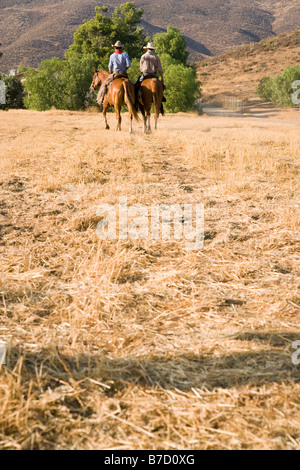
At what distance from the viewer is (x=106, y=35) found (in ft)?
137

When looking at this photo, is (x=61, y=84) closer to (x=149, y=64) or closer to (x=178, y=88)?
(x=178, y=88)

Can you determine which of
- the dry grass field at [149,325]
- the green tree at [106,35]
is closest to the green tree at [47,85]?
the green tree at [106,35]

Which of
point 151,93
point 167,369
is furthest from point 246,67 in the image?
point 167,369

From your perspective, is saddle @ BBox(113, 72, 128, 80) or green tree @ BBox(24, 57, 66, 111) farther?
green tree @ BBox(24, 57, 66, 111)

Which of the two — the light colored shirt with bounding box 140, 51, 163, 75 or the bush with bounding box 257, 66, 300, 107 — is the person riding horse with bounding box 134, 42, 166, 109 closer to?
the light colored shirt with bounding box 140, 51, 163, 75

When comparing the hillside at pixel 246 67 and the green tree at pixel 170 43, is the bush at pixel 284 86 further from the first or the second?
the green tree at pixel 170 43

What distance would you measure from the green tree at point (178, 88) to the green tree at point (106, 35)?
32.1ft

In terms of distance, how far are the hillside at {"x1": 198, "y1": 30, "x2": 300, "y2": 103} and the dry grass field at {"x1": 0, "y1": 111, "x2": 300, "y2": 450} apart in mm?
52709

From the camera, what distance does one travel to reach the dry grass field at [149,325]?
87.5 inches

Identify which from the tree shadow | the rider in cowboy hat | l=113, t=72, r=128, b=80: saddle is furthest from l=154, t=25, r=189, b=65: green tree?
the tree shadow

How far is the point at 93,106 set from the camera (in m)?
33.7

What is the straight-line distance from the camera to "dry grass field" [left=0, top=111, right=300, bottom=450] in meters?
2.22
